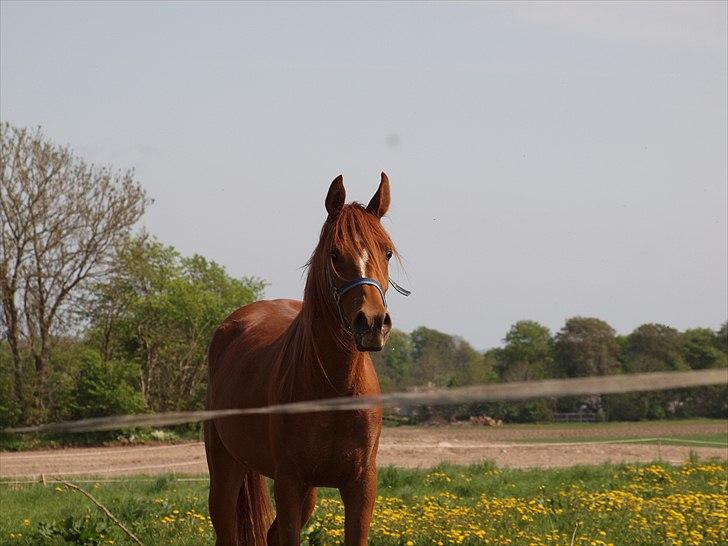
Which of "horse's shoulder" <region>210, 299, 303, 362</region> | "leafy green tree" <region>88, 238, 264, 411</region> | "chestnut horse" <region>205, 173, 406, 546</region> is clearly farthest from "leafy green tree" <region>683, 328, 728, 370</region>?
"chestnut horse" <region>205, 173, 406, 546</region>

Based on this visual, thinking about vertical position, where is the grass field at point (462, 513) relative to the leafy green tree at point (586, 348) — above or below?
below

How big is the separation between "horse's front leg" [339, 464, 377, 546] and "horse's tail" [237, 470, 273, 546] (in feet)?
6.58

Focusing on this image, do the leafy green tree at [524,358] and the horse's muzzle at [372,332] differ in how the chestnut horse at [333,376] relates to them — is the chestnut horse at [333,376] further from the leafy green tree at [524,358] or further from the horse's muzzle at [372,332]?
the leafy green tree at [524,358]

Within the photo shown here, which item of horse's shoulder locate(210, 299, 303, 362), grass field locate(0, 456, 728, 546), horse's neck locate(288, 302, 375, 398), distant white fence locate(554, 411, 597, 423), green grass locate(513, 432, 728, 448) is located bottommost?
grass field locate(0, 456, 728, 546)

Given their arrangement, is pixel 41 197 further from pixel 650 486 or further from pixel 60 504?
pixel 650 486

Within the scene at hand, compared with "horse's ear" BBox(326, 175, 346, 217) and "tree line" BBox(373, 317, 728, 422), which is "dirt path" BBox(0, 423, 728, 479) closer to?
"tree line" BBox(373, 317, 728, 422)

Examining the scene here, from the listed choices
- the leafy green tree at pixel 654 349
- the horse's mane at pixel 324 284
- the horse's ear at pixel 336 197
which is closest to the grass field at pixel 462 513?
the horse's mane at pixel 324 284

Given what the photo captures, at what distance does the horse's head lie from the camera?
4266mm

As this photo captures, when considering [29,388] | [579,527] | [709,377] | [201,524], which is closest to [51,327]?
[29,388]

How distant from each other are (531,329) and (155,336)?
454 inches

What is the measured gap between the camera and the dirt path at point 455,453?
1828 cm

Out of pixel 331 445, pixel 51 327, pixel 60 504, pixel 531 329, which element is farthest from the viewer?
pixel 531 329

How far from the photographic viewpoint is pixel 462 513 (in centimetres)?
854

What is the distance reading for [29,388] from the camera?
26.5m
